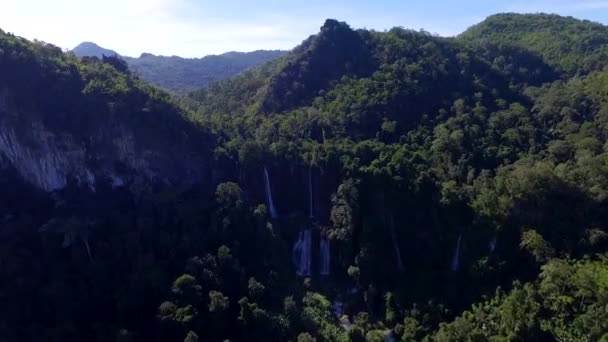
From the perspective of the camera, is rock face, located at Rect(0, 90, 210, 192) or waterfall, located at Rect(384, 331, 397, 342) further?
rock face, located at Rect(0, 90, 210, 192)

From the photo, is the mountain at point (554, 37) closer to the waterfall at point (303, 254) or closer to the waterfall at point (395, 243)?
the waterfall at point (395, 243)

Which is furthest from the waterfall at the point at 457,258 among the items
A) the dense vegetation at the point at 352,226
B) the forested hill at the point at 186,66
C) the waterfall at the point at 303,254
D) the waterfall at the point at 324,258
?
the forested hill at the point at 186,66

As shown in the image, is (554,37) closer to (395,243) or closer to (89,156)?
(395,243)

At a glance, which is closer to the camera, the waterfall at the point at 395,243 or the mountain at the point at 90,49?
the waterfall at the point at 395,243

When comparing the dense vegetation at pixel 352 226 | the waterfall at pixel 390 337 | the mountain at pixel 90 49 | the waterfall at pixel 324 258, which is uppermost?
the mountain at pixel 90 49

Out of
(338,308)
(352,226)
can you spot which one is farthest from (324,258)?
(338,308)

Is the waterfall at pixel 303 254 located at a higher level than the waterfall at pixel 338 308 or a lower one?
higher

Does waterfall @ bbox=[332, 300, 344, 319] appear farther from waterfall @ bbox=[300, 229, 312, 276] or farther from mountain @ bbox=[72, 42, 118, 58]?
mountain @ bbox=[72, 42, 118, 58]

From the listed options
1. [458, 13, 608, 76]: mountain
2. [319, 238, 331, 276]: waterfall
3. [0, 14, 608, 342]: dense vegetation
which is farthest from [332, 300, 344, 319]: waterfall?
[458, 13, 608, 76]: mountain
